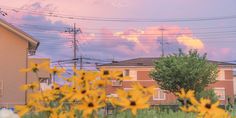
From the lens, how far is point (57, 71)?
412cm

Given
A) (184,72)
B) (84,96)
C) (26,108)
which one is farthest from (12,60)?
(84,96)

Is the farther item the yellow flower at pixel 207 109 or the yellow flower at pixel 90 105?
the yellow flower at pixel 207 109

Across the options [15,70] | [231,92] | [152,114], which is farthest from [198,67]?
[152,114]

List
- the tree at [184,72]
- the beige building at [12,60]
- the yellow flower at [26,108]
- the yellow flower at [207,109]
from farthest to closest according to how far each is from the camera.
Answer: the tree at [184,72], the beige building at [12,60], the yellow flower at [26,108], the yellow flower at [207,109]

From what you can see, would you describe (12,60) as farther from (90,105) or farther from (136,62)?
(136,62)

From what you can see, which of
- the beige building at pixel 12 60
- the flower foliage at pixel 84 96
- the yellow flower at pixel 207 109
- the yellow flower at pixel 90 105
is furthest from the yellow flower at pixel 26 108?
the beige building at pixel 12 60

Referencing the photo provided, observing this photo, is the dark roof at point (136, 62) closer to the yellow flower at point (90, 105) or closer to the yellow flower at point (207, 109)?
the yellow flower at point (207, 109)

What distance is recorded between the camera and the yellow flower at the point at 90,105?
313 cm

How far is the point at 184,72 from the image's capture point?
37812mm

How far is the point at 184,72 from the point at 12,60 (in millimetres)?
13408

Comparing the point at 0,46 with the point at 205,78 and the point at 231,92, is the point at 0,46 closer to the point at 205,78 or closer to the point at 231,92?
the point at 205,78

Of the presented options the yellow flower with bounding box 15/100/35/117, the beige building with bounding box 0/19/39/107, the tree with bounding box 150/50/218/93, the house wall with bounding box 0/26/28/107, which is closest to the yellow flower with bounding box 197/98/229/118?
the yellow flower with bounding box 15/100/35/117

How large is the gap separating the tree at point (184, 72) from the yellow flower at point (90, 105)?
114 ft

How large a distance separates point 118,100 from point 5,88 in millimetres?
27117
